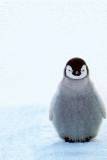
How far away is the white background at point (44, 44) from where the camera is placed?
252 cm

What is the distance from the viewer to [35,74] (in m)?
2.82

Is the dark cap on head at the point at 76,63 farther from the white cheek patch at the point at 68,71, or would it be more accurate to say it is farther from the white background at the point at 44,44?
the white background at the point at 44,44

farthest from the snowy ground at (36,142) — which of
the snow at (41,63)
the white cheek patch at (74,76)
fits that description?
the white cheek patch at (74,76)

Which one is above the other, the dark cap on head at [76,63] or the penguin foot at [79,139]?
the dark cap on head at [76,63]

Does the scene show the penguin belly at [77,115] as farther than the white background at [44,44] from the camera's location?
No

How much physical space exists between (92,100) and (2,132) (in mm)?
338

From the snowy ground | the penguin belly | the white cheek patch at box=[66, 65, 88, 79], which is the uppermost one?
the white cheek patch at box=[66, 65, 88, 79]

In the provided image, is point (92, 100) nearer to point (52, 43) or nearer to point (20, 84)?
point (20, 84)

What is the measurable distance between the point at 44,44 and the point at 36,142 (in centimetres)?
176

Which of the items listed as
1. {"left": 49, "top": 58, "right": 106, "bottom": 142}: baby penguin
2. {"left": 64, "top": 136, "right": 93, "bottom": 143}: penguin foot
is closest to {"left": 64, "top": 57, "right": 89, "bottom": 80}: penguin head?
{"left": 49, "top": 58, "right": 106, "bottom": 142}: baby penguin

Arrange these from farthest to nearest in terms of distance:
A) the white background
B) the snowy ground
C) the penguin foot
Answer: the white background
the penguin foot
the snowy ground

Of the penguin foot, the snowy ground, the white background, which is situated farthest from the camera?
the white background

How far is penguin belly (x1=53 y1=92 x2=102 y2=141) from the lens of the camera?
163 cm

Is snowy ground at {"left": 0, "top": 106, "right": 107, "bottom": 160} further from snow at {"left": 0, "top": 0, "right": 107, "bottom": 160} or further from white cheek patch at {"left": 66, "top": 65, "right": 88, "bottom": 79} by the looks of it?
white cheek patch at {"left": 66, "top": 65, "right": 88, "bottom": 79}
